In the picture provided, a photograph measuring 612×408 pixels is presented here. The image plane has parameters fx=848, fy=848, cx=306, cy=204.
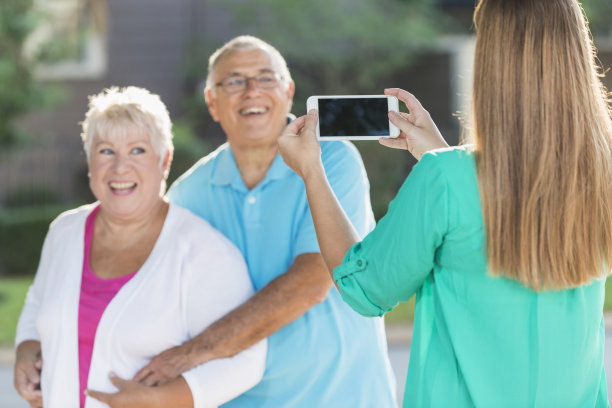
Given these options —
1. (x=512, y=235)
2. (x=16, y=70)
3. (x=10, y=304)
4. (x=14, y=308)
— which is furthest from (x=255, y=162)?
(x=16, y=70)

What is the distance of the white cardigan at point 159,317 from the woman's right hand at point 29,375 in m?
0.12

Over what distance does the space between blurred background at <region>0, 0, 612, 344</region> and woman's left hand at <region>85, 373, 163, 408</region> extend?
37.1 feet

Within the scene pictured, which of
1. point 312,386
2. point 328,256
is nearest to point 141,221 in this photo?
point 312,386

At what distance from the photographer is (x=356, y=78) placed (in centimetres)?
1822

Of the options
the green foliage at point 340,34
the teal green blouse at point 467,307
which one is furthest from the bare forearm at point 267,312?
the green foliage at point 340,34

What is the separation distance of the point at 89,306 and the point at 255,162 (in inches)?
36.5

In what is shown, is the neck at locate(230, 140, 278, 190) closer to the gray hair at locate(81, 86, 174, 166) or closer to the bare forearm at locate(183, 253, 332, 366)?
the gray hair at locate(81, 86, 174, 166)

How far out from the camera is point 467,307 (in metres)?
2.08

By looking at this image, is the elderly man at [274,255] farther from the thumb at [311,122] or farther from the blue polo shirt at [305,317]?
the thumb at [311,122]

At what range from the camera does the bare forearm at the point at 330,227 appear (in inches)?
89.6

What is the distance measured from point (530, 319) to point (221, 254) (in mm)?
1425

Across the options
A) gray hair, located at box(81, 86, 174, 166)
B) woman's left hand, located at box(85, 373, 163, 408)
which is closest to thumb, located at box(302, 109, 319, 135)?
gray hair, located at box(81, 86, 174, 166)

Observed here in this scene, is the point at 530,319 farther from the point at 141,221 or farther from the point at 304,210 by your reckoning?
the point at 141,221

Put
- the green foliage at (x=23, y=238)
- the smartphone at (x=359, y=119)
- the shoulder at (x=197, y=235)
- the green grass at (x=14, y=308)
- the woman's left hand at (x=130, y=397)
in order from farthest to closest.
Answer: the green foliage at (x=23, y=238) < the green grass at (x=14, y=308) < the shoulder at (x=197, y=235) < the woman's left hand at (x=130, y=397) < the smartphone at (x=359, y=119)
